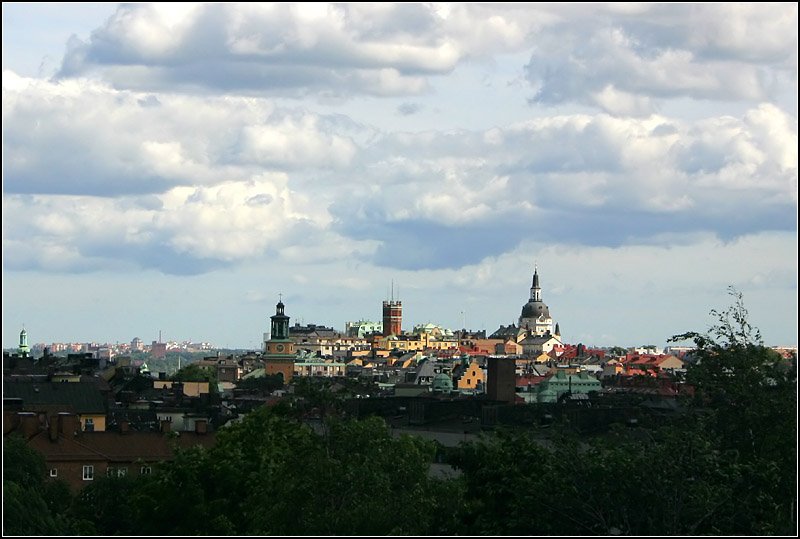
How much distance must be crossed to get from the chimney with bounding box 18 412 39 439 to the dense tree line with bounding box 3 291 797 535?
1938cm

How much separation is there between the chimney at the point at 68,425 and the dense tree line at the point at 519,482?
20122 mm

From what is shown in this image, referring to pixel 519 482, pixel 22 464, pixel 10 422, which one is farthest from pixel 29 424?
pixel 519 482

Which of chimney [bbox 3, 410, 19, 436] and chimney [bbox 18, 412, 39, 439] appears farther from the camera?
chimney [bbox 18, 412, 39, 439]

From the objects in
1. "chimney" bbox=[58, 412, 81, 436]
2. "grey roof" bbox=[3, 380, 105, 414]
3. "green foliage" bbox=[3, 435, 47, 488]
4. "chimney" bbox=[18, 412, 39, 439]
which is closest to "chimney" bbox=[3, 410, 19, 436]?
"chimney" bbox=[18, 412, 39, 439]

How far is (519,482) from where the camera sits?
44812mm

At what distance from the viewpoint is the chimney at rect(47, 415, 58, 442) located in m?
78.1

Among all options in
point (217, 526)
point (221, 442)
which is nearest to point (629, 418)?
point (221, 442)

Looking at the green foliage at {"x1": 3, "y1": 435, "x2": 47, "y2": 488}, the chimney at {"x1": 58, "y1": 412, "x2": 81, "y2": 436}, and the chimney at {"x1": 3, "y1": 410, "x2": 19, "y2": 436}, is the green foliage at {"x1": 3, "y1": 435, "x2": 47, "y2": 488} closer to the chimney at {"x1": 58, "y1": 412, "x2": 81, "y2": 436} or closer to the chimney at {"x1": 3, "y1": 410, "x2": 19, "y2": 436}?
the chimney at {"x1": 3, "y1": 410, "x2": 19, "y2": 436}

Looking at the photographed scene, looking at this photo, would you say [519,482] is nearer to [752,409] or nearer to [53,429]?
[752,409]

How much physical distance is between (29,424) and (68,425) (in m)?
1.39

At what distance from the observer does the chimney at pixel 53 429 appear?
78125mm

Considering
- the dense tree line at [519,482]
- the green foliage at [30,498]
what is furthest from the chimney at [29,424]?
the dense tree line at [519,482]

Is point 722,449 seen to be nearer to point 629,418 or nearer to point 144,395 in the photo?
point 629,418

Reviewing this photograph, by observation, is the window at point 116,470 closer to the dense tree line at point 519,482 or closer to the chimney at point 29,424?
the chimney at point 29,424
